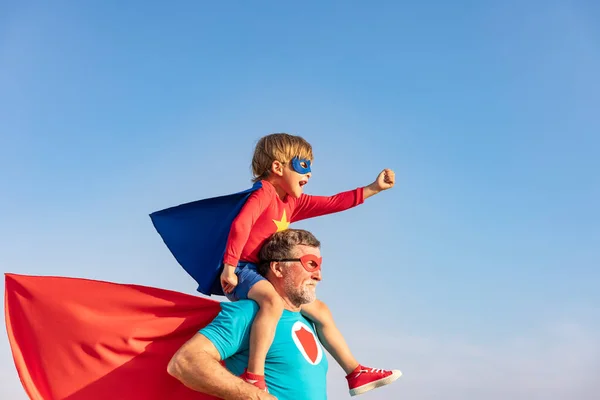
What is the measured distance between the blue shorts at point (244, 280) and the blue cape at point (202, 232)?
0.48 feet

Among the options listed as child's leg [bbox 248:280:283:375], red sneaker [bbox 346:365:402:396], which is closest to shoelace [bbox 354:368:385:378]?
red sneaker [bbox 346:365:402:396]

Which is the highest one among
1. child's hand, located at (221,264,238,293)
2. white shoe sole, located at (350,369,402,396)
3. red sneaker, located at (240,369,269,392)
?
child's hand, located at (221,264,238,293)

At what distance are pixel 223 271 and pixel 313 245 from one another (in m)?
0.85

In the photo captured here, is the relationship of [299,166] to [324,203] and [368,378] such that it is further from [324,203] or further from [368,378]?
[368,378]

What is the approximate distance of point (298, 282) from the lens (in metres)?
5.70

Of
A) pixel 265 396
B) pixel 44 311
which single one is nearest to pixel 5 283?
pixel 44 311

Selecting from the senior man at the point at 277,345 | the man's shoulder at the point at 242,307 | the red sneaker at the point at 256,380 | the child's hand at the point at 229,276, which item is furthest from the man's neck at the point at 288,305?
the red sneaker at the point at 256,380

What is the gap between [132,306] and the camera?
18.9ft

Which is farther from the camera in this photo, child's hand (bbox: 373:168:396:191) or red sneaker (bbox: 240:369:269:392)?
child's hand (bbox: 373:168:396:191)

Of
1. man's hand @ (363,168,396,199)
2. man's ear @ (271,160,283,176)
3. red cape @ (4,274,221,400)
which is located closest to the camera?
red cape @ (4,274,221,400)

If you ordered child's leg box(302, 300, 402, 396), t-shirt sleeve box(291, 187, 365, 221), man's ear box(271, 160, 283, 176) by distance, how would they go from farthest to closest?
t-shirt sleeve box(291, 187, 365, 221) < child's leg box(302, 300, 402, 396) < man's ear box(271, 160, 283, 176)

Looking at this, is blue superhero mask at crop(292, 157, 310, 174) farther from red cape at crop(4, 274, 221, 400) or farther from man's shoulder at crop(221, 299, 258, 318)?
red cape at crop(4, 274, 221, 400)

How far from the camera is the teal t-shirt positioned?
5367mm

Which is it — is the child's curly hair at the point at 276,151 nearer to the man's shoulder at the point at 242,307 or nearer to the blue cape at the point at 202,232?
the blue cape at the point at 202,232
